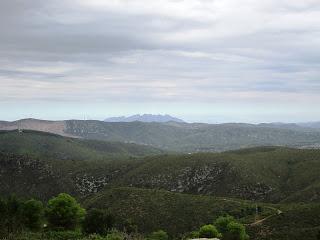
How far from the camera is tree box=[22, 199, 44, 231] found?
3435 inches

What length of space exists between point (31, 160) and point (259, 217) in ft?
412

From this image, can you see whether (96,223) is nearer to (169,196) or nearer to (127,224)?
(127,224)

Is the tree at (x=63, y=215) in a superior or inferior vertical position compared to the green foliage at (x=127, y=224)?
superior

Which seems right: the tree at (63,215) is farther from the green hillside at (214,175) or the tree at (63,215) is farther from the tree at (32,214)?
the green hillside at (214,175)

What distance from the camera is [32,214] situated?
3529 inches

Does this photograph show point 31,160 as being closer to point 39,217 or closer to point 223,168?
point 223,168

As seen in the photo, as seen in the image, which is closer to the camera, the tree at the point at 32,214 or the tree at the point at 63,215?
the tree at the point at 32,214

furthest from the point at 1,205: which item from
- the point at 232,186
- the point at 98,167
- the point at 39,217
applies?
the point at 98,167

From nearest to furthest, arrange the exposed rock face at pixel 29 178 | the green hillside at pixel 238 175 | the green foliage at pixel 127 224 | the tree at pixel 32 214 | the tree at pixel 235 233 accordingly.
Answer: the tree at pixel 235 233, the tree at pixel 32 214, the green foliage at pixel 127 224, the green hillside at pixel 238 175, the exposed rock face at pixel 29 178

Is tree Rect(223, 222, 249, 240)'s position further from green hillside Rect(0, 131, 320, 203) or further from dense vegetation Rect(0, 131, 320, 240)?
green hillside Rect(0, 131, 320, 203)

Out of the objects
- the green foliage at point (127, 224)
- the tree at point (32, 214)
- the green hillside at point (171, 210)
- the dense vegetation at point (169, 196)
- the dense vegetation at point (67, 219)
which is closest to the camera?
the dense vegetation at point (169, 196)

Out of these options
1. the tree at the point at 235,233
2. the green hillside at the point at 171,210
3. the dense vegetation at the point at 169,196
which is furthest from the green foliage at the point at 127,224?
the tree at the point at 235,233

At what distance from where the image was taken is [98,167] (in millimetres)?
190000

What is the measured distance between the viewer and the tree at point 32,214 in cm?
8725
